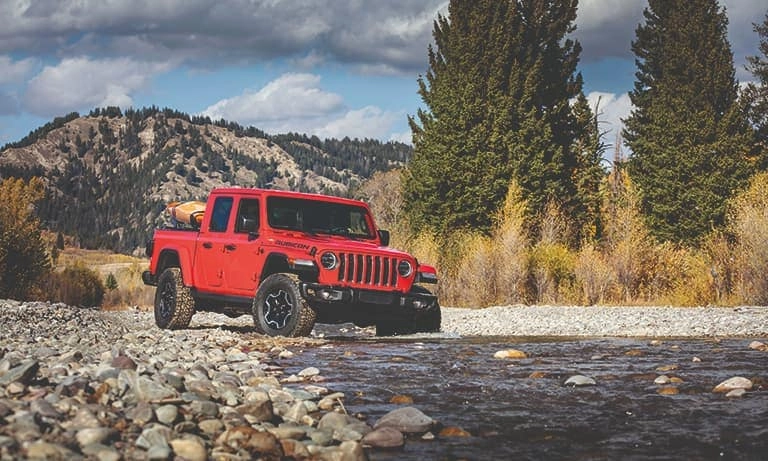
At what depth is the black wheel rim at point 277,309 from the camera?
12.1 m

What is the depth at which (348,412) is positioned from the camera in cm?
635

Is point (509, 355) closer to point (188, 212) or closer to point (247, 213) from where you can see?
point (247, 213)

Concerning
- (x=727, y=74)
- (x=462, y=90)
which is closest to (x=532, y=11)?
(x=462, y=90)

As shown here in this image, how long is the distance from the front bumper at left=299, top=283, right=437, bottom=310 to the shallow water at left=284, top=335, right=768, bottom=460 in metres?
0.61

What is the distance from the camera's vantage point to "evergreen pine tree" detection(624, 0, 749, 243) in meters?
37.2

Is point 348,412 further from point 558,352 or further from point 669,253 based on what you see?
point 669,253

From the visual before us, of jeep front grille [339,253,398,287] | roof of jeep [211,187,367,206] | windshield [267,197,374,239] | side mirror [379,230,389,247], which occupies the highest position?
roof of jeep [211,187,367,206]

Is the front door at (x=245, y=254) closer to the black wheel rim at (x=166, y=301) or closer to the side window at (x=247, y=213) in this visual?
the side window at (x=247, y=213)

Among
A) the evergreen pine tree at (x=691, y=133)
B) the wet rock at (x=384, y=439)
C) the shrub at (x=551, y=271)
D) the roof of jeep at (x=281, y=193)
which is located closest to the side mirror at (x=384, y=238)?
the roof of jeep at (x=281, y=193)

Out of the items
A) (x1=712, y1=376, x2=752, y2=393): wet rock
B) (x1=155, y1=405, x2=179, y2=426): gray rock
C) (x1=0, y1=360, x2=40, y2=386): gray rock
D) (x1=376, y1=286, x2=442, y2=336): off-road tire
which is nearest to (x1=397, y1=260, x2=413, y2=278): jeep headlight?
(x1=376, y1=286, x2=442, y2=336): off-road tire

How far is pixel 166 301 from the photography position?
47.8ft

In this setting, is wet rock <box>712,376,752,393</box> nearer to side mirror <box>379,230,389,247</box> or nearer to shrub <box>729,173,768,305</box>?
side mirror <box>379,230,389,247</box>

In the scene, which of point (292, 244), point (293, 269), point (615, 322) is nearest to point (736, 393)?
point (293, 269)

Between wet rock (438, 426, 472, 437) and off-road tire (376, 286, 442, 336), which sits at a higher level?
off-road tire (376, 286, 442, 336)
